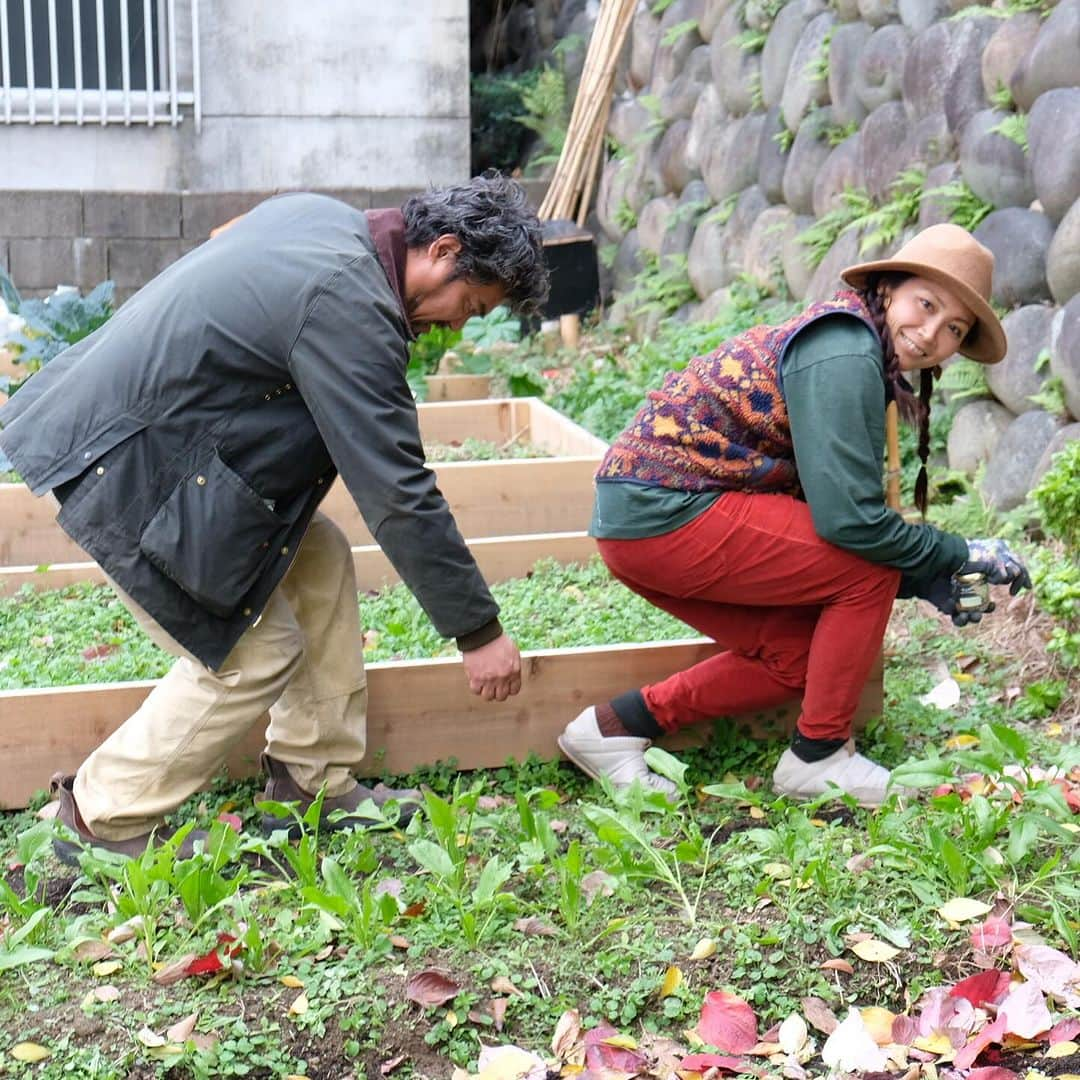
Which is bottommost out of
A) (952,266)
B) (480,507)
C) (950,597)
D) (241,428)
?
(480,507)

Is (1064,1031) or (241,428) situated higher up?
(241,428)

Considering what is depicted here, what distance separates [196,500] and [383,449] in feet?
1.36

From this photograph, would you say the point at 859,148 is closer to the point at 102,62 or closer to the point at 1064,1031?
the point at 1064,1031

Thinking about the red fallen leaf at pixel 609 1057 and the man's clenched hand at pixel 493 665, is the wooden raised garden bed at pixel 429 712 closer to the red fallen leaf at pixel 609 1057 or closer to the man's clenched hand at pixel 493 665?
the man's clenched hand at pixel 493 665

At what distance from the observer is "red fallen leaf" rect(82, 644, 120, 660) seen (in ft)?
14.1

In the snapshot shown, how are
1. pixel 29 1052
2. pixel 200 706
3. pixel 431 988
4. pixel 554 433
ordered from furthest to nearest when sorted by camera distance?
pixel 554 433
pixel 200 706
pixel 431 988
pixel 29 1052

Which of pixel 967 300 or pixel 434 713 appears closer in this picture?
pixel 967 300

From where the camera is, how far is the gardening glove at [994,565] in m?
3.35

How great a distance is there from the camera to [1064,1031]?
2.34 meters

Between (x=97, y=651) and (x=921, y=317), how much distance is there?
2537 millimetres

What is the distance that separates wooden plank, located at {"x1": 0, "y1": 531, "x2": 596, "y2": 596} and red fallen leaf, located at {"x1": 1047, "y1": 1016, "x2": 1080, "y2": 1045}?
2.78 metres

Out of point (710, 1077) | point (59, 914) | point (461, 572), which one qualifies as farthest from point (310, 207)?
point (710, 1077)

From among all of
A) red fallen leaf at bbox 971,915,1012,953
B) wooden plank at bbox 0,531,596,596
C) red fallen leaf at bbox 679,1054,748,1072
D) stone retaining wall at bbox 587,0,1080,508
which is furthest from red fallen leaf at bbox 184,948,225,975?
stone retaining wall at bbox 587,0,1080,508

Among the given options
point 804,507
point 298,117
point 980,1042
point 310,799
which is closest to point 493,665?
point 310,799
